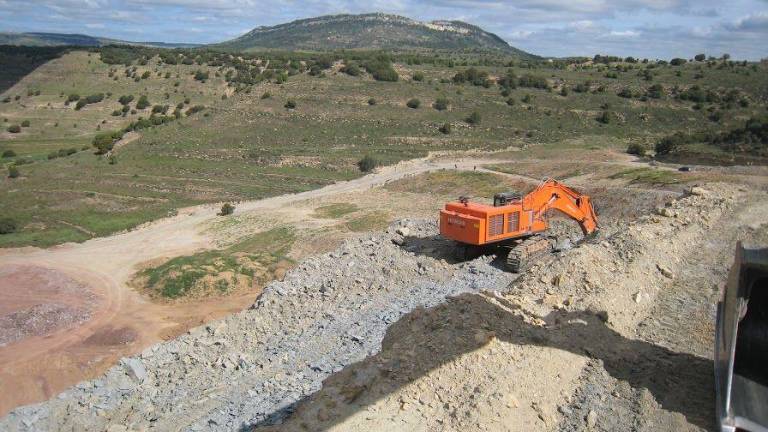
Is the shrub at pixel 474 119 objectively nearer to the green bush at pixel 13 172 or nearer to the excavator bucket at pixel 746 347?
the green bush at pixel 13 172

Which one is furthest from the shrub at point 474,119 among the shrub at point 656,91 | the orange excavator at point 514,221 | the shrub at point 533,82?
the orange excavator at point 514,221

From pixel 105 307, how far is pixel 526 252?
52.2ft

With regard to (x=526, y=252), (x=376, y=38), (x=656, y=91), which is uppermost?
(x=376, y=38)

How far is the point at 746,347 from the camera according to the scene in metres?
7.10

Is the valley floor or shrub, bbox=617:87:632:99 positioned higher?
shrub, bbox=617:87:632:99

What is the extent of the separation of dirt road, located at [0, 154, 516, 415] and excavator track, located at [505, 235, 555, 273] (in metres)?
10.1

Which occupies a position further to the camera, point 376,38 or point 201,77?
point 376,38

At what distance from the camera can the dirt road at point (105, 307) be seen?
1825cm

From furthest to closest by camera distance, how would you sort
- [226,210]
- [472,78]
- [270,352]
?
[472,78] → [226,210] → [270,352]

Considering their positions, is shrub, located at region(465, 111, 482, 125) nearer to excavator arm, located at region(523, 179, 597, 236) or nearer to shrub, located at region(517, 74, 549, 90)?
shrub, located at region(517, 74, 549, 90)

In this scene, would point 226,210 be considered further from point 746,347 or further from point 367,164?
point 746,347

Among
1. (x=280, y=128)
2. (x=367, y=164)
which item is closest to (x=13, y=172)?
(x=280, y=128)

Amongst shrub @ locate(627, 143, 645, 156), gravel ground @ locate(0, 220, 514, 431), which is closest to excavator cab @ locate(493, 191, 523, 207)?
gravel ground @ locate(0, 220, 514, 431)

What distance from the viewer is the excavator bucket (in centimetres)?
655
